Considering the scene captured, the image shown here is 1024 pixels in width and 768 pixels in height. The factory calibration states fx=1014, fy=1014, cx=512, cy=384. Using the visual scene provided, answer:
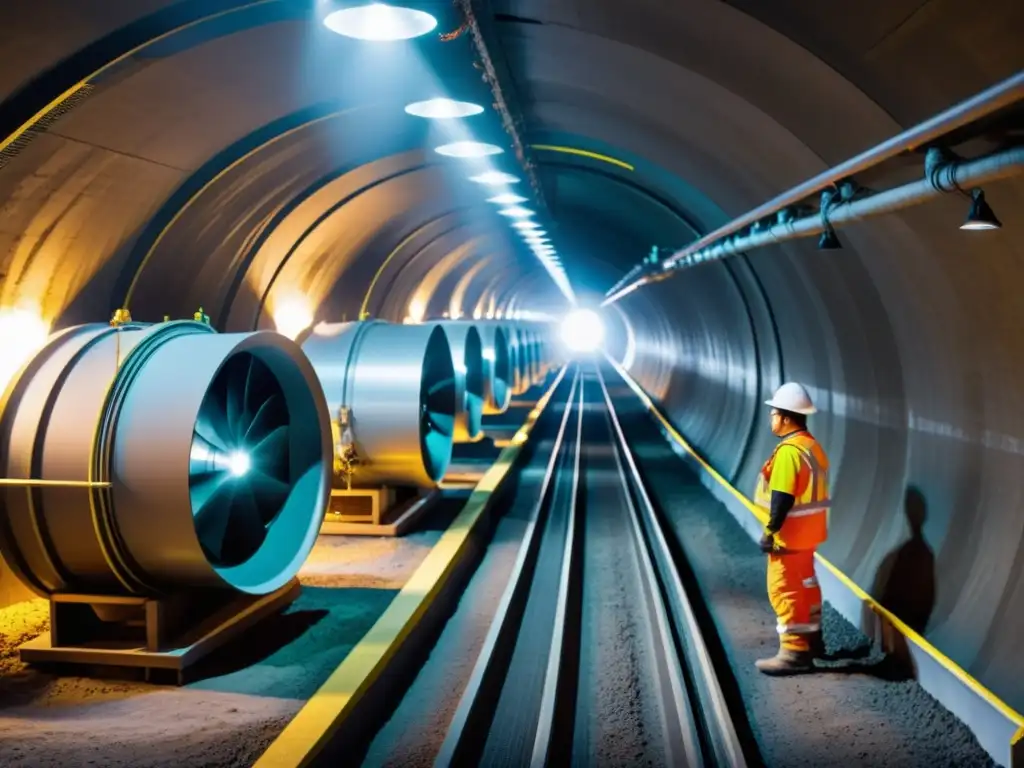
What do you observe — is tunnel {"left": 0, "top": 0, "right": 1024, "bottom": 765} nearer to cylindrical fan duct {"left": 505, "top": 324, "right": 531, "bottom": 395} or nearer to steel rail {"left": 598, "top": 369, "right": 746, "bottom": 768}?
steel rail {"left": 598, "top": 369, "right": 746, "bottom": 768}

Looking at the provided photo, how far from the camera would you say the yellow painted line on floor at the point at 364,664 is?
4.54m

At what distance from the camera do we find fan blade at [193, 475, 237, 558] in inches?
247

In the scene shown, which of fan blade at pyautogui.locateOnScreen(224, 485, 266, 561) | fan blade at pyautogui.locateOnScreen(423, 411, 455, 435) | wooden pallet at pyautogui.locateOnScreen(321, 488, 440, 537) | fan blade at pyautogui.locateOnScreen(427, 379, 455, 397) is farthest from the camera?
fan blade at pyautogui.locateOnScreen(427, 379, 455, 397)

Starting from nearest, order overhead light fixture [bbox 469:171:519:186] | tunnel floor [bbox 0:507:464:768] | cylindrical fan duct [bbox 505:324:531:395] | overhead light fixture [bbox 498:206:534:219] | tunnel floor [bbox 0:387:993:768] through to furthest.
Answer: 1. tunnel floor [bbox 0:507:464:768]
2. tunnel floor [bbox 0:387:993:768]
3. overhead light fixture [bbox 469:171:519:186]
4. overhead light fixture [bbox 498:206:534:219]
5. cylindrical fan duct [bbox 505:324:531:395]

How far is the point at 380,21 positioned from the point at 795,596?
4181 millimetres

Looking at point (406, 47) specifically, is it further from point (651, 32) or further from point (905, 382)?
point (905, 382)

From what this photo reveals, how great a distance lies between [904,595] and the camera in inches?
264

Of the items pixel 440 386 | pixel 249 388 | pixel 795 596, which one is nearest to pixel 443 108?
pixel 249 388

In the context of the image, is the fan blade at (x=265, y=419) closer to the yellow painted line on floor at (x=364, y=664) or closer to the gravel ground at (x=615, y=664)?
the yellow painted line on floor at (x=364, y=664)

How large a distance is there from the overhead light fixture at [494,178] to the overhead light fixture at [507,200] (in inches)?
60.0

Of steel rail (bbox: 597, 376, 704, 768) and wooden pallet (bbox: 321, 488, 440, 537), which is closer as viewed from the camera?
steel rail (bbox: 597, 376, 704, 768)

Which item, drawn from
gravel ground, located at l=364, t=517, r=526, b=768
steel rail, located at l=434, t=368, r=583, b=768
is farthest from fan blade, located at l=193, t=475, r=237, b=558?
steel rail, located at l=434, t=368, r=583, b=768

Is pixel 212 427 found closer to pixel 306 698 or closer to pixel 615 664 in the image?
pixel 306 698

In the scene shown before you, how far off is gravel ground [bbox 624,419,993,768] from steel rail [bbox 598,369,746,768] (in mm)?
190
